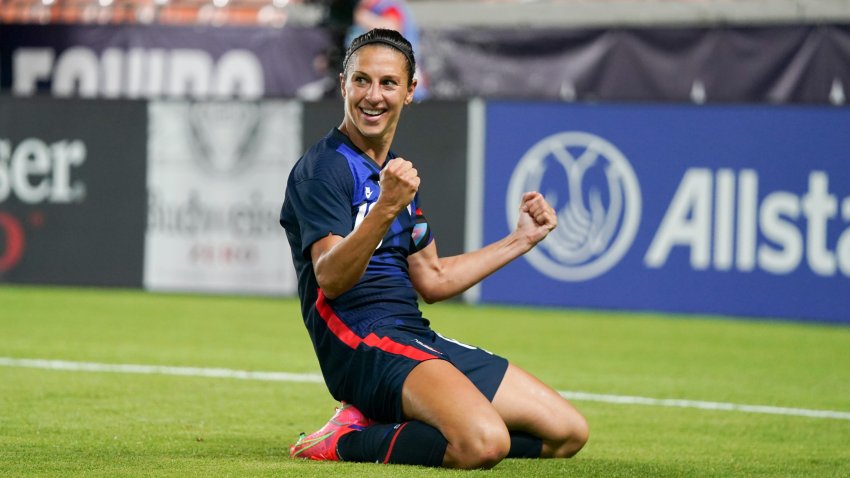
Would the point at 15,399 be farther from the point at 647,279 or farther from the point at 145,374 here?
the point at 647,279

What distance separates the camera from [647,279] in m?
12.7

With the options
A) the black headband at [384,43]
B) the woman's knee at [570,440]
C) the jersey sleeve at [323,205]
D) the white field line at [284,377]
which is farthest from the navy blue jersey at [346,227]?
the white field line at [284,377]

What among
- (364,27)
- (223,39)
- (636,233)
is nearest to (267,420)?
(636,233)

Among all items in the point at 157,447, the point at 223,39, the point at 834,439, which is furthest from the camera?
the point at 223,39

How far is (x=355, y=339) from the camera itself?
596 cm

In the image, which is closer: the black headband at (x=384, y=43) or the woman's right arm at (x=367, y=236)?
the woman's right arm at (x=367, y=236)

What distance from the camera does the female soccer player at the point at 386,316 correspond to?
570cm

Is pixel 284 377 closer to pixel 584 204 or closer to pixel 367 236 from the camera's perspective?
pixel 367 236

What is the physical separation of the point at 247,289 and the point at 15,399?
596 centimetres

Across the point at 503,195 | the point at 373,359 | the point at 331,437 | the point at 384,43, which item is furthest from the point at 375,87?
the point at 503,195

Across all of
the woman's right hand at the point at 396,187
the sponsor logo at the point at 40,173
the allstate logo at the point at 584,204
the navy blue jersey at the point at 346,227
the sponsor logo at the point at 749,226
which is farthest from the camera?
the sponsor logo at the point at 40,173

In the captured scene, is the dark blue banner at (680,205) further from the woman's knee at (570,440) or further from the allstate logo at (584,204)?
the woman's knee at (570,440)

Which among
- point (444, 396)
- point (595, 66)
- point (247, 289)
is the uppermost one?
point (595, 66)

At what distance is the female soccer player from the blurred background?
6337 millimetres
